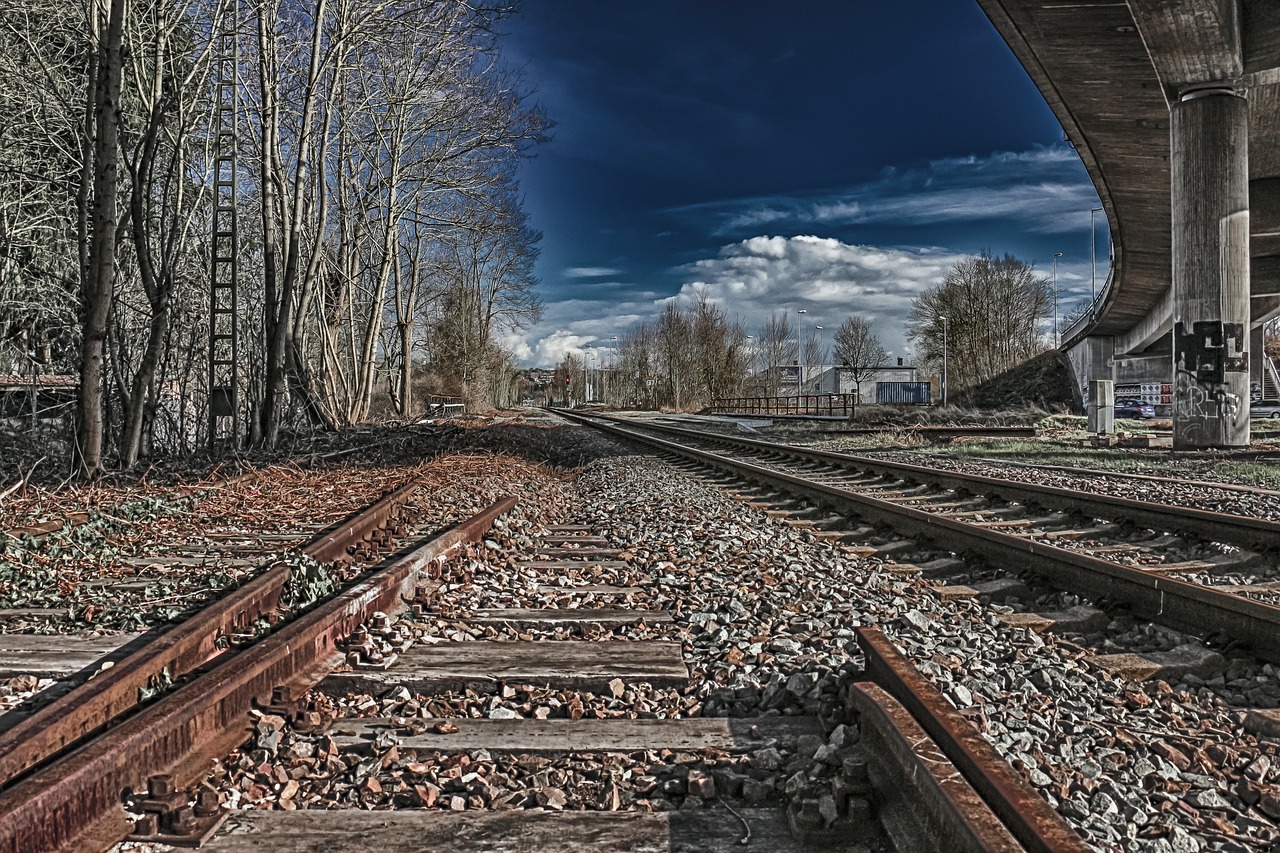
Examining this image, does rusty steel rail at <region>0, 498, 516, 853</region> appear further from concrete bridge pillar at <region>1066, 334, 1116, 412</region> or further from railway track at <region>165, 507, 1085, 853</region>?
concrete bridge pillar at <region>1066, 334, 1116, 412</region>

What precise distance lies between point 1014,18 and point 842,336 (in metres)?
69.6

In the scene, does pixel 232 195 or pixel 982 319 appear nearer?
pixel 232 195

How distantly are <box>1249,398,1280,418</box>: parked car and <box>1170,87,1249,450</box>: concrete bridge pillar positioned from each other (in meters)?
21.7

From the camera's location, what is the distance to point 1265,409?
38250mm

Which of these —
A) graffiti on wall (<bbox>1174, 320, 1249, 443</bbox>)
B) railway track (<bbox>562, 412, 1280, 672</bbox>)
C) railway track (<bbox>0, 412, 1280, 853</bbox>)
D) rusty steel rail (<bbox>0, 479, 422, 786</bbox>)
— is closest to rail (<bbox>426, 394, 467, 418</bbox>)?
graffiti on wall (<bbox>1174, 320, 1249, 443</bbox>)

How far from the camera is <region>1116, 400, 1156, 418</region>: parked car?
149ft

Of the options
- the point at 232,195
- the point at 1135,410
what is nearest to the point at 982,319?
the point at 1135,410

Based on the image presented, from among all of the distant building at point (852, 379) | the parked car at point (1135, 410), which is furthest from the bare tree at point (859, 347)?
the parked car at point (1135, 410)

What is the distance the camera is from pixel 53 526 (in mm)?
5852

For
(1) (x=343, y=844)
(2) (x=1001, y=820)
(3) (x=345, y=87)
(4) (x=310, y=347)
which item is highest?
(3) (x=345, y=87)

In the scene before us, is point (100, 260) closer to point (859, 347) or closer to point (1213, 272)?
point (1213, 272)

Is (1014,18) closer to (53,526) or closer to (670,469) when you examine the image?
(670,469)

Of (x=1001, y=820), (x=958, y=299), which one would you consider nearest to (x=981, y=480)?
(x=1001, y=820)

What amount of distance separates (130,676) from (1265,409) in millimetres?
46309
